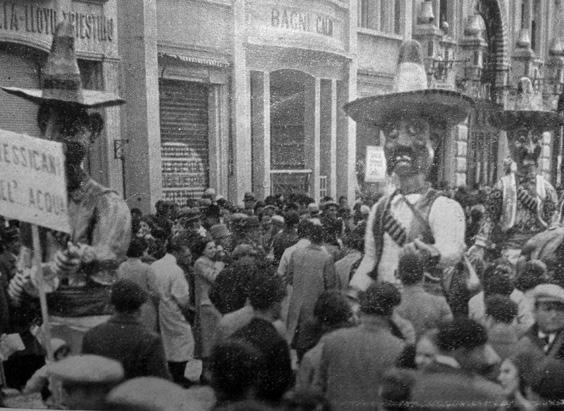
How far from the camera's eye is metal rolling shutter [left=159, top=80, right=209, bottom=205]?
10.2ft

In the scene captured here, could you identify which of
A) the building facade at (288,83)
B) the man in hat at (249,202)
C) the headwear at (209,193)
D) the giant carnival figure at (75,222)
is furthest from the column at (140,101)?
the man in hat at (249,202)

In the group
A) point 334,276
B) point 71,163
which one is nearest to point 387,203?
point 334,276

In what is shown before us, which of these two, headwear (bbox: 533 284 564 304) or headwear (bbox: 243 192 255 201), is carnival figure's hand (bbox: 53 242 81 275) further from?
headwear (bbox: 533 284 564 304)

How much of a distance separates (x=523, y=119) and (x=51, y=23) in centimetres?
204

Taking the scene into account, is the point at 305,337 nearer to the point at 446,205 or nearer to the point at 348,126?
the point at 446,205

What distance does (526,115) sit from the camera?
3.08 m

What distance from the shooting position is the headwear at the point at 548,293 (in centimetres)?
278

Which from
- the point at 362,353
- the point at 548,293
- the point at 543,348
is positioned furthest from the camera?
the point at 548,293

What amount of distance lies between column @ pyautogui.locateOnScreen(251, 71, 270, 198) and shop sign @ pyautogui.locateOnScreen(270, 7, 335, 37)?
240mm

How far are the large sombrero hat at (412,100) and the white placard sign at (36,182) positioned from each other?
1307mm

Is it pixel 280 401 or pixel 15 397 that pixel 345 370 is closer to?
pixel 280 401

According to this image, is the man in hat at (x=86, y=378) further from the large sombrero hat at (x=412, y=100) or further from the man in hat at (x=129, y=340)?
the large sombrero hat at (x=412, y=100)

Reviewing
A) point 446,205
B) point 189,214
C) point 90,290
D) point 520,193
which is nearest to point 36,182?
point 90,290

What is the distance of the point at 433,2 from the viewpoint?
3.33m
